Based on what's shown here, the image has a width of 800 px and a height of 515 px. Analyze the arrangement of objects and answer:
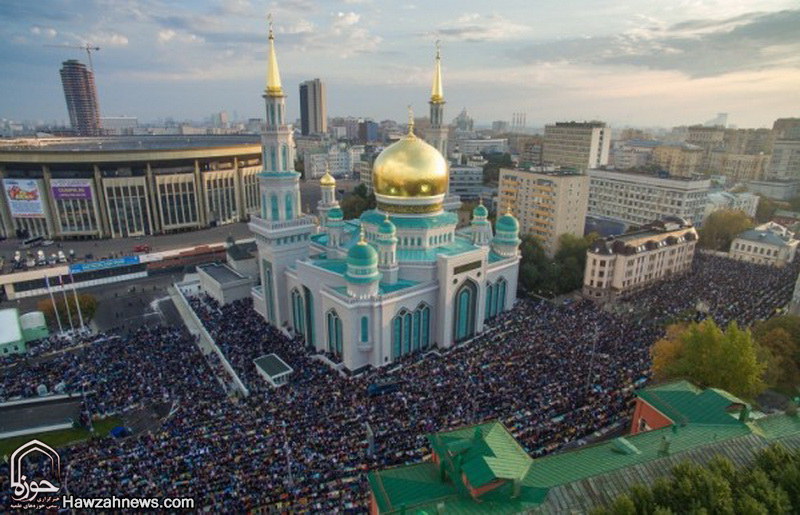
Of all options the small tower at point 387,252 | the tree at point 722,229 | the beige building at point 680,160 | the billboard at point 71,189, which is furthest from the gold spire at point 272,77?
the beige building at point 680,160

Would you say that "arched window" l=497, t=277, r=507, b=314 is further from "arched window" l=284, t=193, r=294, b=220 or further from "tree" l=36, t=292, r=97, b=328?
"tree" l=36, t=292, r=97, b=328

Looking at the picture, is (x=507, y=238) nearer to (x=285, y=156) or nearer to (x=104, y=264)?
(x=285, y=156)

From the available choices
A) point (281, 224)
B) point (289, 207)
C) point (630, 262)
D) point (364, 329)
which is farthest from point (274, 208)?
point (630, 262)

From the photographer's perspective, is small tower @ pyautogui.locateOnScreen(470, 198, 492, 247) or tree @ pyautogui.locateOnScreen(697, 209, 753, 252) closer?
small tower @ pyautogui.locateOnScreen(470, 198, 492, 247)

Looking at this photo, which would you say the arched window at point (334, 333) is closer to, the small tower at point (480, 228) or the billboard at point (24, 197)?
the small tower at point (480, 228)

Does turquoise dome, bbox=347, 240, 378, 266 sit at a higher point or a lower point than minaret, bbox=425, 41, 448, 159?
lower

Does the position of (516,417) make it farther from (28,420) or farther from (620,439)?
(28,420)

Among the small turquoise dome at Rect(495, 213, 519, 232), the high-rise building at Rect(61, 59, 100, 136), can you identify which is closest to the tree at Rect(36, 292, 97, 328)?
the small turquoise dome at Rect(495, 213, 519, 232)

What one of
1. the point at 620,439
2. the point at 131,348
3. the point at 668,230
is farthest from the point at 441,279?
the point at 668,230
